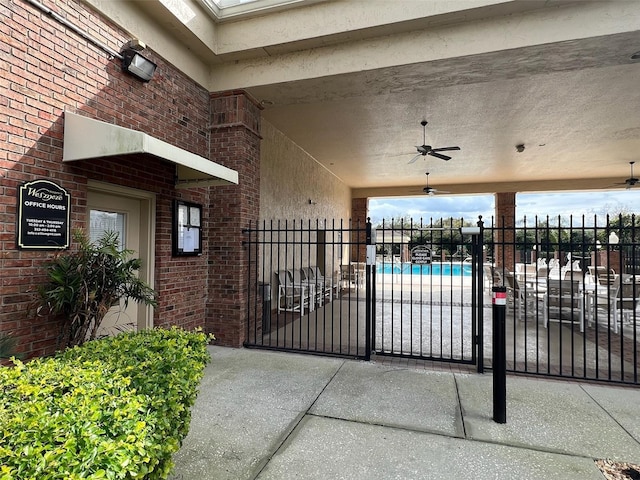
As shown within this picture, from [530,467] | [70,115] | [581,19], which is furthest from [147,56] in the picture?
[530,467]

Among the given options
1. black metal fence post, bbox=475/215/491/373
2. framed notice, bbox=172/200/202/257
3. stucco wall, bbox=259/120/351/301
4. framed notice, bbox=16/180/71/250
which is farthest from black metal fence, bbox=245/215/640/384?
framed notice, bbox=16/180/71/250

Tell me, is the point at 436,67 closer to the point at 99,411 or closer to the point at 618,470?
the point at 618,470

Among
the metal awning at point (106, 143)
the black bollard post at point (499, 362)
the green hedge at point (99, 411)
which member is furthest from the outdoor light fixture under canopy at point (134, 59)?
the black bollard post at point (499, 362)

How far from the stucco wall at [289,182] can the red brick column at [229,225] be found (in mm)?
1818

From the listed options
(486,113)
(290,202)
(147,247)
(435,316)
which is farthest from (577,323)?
(147,247)

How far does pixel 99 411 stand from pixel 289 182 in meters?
7.86

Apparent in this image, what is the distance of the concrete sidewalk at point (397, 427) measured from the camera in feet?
7.86

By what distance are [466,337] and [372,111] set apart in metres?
4.75

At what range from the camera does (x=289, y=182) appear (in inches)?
352

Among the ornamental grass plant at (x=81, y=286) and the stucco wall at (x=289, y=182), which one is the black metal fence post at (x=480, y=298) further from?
the stucco wall at (x=289, y=182)

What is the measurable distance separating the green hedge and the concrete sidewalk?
2.74 feet

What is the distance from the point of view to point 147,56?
4.26 m

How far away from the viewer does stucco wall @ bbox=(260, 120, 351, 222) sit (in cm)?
749

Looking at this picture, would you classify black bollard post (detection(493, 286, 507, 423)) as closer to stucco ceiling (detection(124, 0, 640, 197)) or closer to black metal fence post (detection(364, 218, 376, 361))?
black metal fence post (detection(364, 218, 376, 361))
